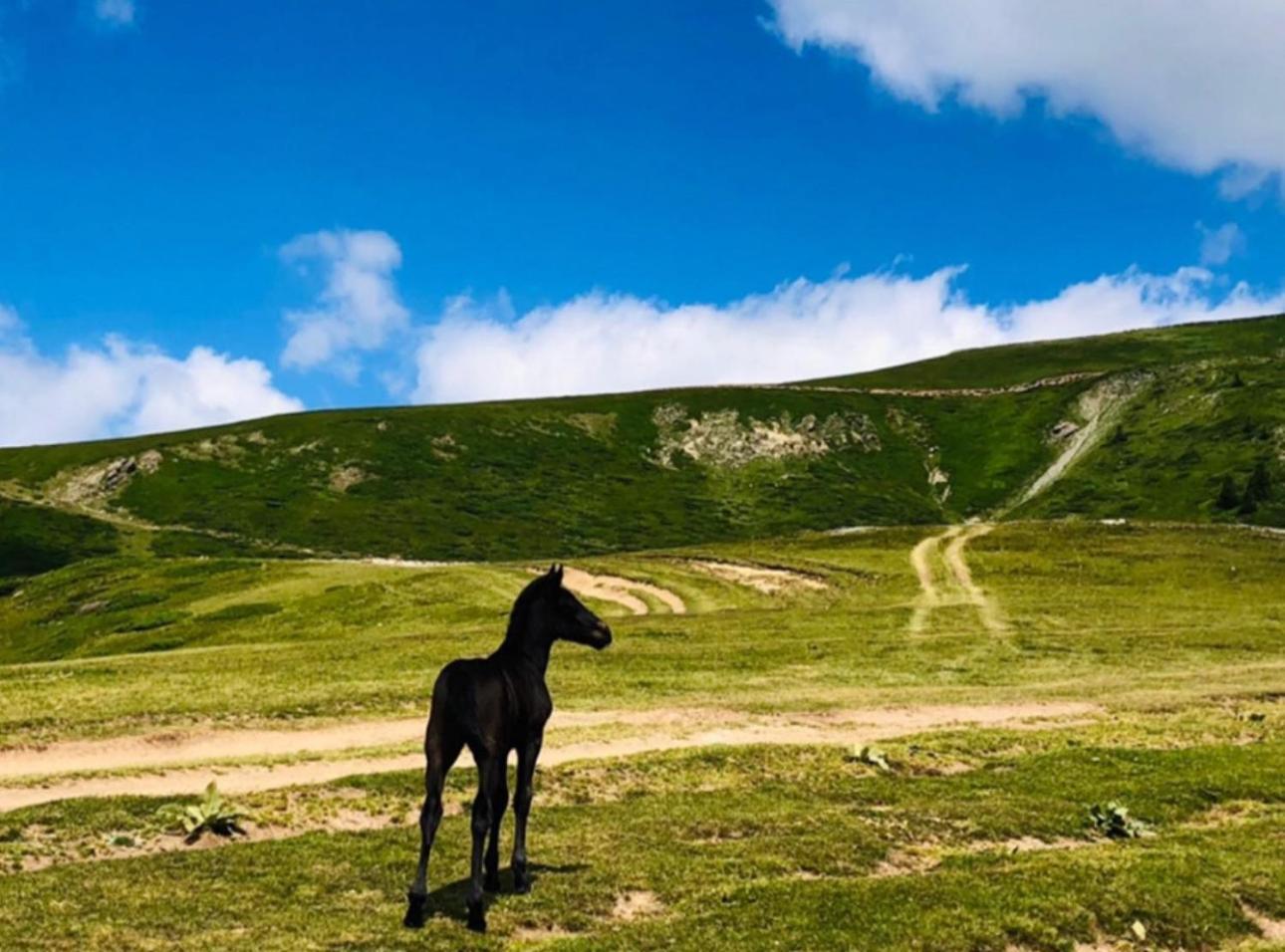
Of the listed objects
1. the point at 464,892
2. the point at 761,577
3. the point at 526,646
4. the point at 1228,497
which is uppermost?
the point at 526,646

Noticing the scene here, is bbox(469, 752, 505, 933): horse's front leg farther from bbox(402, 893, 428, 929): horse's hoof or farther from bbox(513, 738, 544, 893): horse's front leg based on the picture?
bbox(513, 738, 544, 893): horse's front leg

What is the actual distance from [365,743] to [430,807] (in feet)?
66.0

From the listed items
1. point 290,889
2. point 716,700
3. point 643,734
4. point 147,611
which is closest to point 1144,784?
point 643,734

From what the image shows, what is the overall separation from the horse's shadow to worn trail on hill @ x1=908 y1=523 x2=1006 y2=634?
46.3 meters

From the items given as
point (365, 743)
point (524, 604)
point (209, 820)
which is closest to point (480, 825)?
point (524, 604)

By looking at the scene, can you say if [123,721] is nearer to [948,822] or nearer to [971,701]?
[948,822]

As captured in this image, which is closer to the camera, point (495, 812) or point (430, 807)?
point (430, 807)

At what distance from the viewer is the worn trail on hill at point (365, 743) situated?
90.4 ft

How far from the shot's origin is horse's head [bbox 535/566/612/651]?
664 inches

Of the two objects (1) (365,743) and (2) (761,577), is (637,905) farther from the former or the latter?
(2) (761,577)

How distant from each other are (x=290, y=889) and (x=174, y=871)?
8.58 feet

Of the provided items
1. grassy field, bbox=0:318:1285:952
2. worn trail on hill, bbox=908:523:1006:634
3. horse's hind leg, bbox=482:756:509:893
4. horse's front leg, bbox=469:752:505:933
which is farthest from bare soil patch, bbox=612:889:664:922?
worn trail on hill, bbox=908:523:1006:634

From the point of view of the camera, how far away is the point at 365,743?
3388cm

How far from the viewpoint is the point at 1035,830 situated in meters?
23.0
